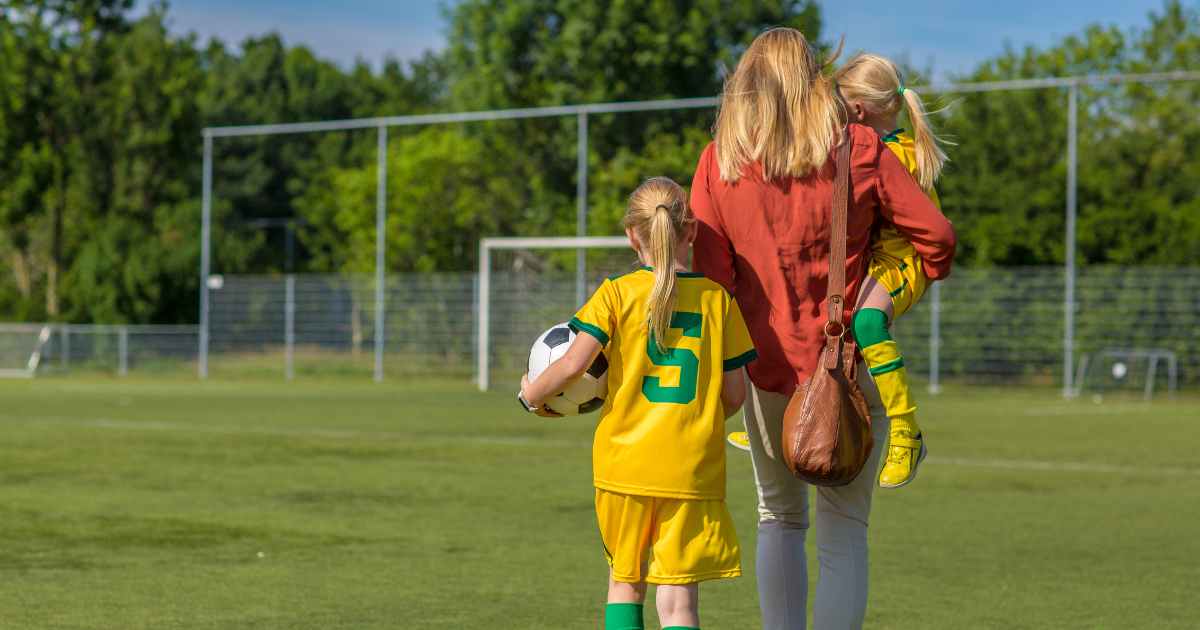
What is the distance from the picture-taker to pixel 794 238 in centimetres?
413

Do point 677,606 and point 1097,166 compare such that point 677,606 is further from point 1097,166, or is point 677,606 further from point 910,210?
point 1097,166

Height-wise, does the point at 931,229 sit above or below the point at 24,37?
below

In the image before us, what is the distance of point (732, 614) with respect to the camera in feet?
19.6

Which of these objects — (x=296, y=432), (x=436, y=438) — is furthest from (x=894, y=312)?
(x=296, y=432)

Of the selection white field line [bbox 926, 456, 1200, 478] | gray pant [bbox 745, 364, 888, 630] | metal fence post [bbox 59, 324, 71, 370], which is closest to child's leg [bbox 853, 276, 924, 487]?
gray pant [bbox 745, 364, 888, 630]

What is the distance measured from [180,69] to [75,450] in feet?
129

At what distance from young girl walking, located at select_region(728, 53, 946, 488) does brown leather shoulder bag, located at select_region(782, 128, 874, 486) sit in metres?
0.06

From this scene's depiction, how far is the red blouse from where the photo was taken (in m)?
4.09

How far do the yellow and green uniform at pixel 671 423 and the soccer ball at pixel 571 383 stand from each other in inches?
4.7

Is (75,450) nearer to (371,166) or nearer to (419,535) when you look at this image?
(419,535)

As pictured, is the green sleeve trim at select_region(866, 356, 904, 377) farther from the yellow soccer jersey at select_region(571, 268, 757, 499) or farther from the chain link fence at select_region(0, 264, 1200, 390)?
the chain link fence at select_region(0, 264, 1200, 390)

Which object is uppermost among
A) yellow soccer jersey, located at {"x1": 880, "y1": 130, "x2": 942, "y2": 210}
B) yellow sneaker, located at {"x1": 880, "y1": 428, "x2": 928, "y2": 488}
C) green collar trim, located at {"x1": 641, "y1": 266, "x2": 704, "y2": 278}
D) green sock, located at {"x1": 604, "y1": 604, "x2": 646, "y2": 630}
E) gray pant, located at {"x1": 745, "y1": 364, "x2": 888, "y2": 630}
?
yellow soccer jersey, located at {"x1": 880, "y1": 130, "x2": 942, "y2": 210}

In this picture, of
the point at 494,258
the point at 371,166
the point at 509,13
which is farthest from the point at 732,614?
the point at 371,166

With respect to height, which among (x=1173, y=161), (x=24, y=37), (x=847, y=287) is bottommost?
(x=847, y=287)
